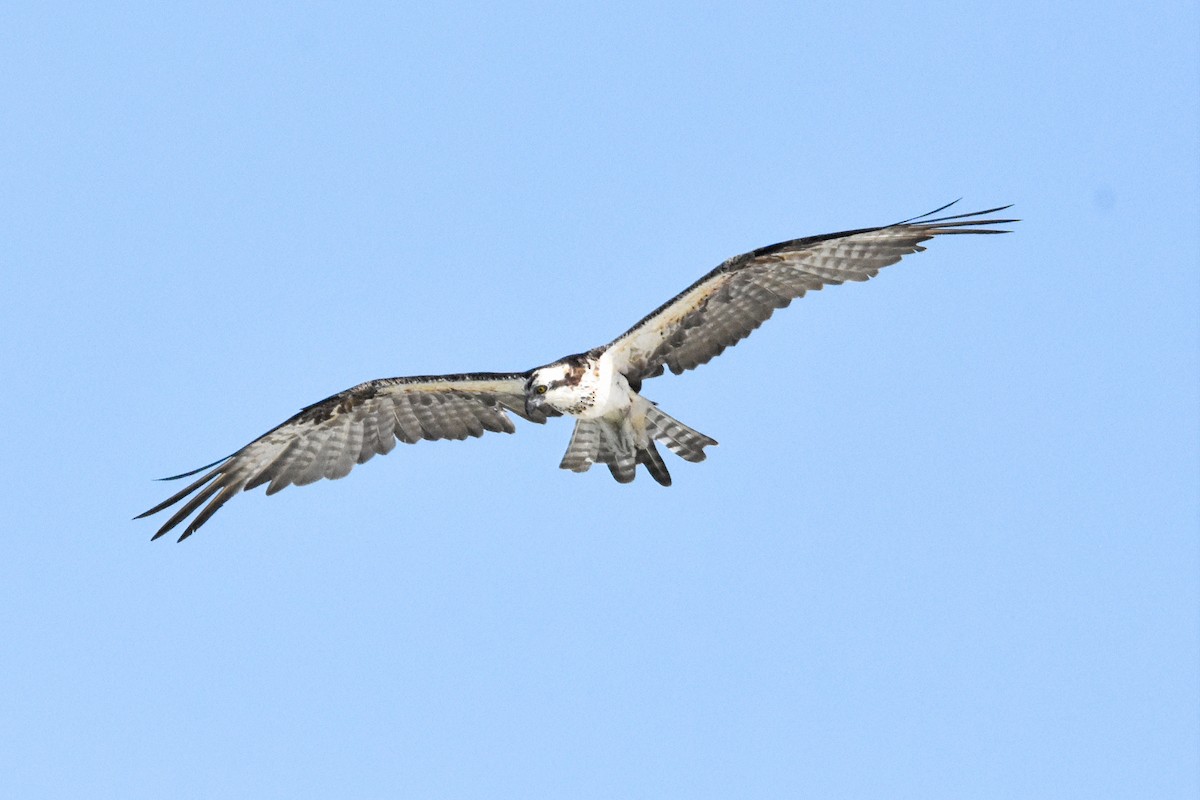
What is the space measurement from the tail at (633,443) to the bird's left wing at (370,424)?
564 millimetres

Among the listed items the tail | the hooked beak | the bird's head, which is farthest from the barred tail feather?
the hooked beak

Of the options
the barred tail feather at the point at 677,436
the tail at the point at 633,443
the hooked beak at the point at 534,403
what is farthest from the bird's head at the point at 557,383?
the barred tail feather at the point at 677,436

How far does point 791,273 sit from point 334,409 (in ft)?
15.6

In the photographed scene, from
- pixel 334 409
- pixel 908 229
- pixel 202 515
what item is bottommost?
pixel 202 515

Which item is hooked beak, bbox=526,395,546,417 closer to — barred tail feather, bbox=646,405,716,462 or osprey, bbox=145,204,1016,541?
osprey, bbox=145,204,1016,541

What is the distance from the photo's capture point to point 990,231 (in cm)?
1364

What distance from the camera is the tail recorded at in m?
15.5

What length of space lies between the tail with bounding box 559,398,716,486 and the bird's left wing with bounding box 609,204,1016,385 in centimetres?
49

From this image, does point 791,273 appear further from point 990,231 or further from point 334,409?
point 334,409

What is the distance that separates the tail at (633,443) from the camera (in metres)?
15.5

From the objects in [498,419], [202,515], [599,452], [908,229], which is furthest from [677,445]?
[202,515]

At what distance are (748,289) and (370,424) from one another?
4157 millimetres

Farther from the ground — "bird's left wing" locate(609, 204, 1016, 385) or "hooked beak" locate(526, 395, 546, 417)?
"bird's left wing" locate(609, 204, 1016, 385)

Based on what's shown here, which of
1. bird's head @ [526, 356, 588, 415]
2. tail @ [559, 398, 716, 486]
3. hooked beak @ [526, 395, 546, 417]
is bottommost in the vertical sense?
tail @ [559, 398, 716, 486]
